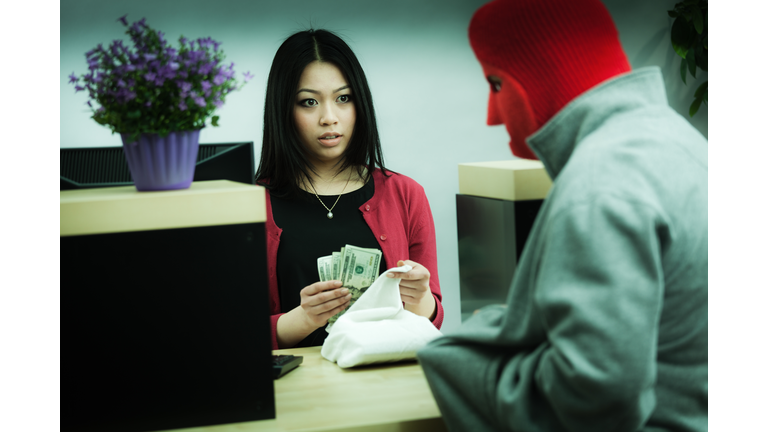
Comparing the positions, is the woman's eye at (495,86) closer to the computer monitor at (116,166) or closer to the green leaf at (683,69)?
the computer monitor at (116,166)

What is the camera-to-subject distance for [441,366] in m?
0.99

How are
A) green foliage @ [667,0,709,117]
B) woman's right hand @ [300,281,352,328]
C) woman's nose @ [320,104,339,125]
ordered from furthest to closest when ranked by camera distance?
green foliage @ [667,0,709,117]
woman's nose @ [320,104,339,125]
woman's right hand @ [300,281,352,328]

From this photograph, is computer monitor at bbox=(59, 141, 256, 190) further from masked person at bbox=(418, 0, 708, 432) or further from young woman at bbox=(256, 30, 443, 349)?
masked person at bbox=(418, 0, 708, 432)

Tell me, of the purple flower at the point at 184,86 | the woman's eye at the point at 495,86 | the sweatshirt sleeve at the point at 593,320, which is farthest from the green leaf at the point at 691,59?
the purple flower at the point at 184,86

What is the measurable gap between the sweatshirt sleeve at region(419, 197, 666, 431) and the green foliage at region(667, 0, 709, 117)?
273 cm

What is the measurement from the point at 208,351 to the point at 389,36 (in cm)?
236

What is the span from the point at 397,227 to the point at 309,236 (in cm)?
31

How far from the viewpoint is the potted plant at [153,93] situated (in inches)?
41.4

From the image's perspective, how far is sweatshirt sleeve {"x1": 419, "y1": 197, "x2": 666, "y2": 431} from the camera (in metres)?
0.72

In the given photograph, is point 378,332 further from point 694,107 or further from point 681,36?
point 694,107

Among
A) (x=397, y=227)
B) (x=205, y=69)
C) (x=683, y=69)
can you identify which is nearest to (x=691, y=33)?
(x=683, y=69)

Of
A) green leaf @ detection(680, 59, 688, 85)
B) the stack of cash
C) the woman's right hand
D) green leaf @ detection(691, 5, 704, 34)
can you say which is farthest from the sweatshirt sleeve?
green leaf @ detection(680, 59, 688, 85)

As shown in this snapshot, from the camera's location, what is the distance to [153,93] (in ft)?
3.48

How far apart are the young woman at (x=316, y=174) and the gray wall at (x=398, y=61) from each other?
1066mm
